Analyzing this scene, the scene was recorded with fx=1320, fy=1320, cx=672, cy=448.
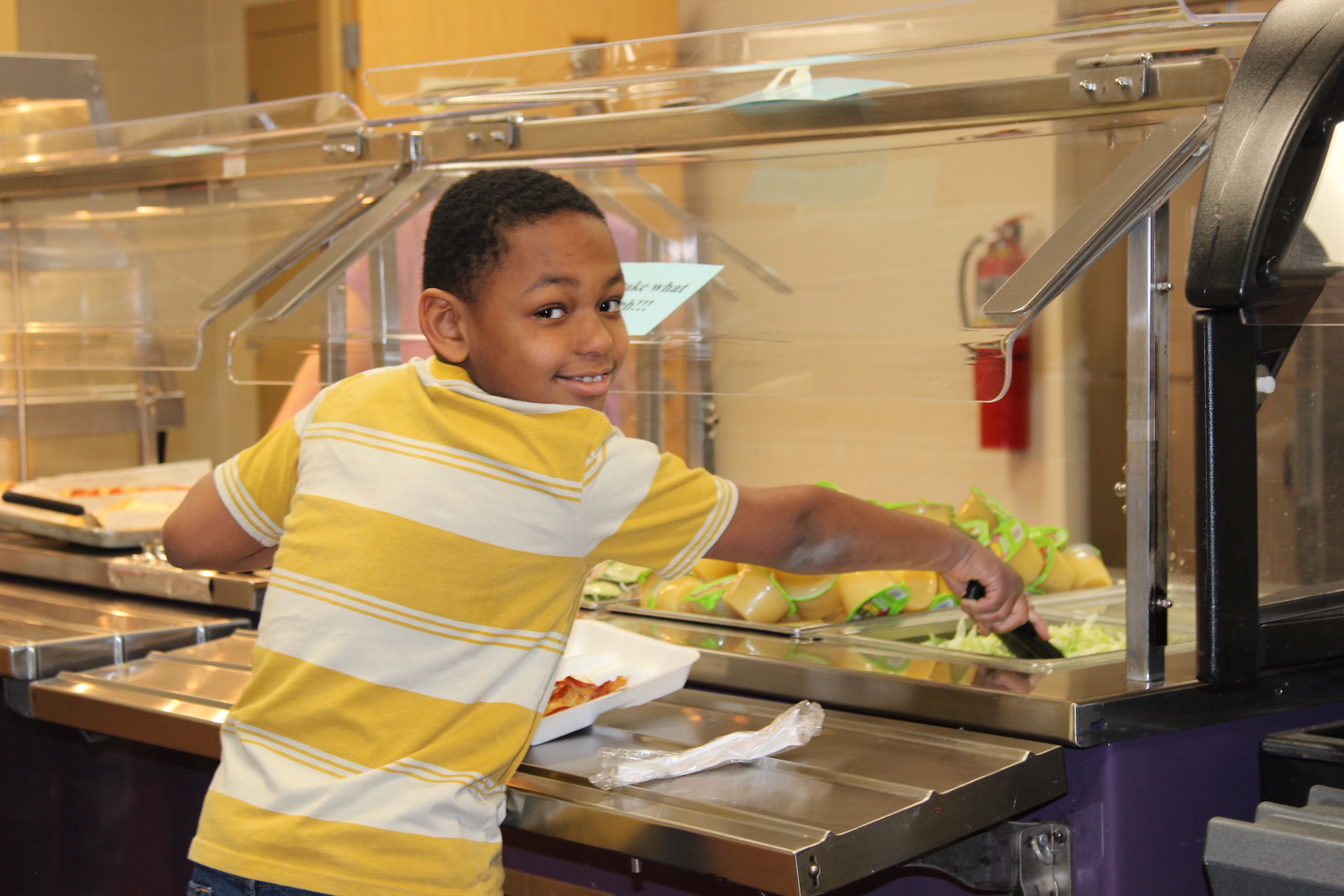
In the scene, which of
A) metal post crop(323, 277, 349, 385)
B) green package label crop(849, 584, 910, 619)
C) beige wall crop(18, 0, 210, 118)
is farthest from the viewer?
beige wall crop(18, 0, 210, 118)

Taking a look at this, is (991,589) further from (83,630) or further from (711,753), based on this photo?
(83,630)

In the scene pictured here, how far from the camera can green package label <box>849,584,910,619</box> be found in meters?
1.65

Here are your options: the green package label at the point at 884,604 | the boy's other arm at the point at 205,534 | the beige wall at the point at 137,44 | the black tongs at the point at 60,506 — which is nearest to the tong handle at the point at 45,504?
the black tongs at the point at 60,506

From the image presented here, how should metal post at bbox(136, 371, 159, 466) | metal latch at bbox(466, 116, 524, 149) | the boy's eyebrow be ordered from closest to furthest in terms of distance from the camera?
the boy's eyebrow, metal latch at bbox(466, 116, 524, 149), metal post at bbox(136, 371, 159, 466)

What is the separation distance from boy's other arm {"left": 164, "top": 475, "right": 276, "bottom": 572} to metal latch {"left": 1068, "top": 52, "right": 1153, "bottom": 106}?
99 centimetres

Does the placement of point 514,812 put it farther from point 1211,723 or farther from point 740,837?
point 1211,723

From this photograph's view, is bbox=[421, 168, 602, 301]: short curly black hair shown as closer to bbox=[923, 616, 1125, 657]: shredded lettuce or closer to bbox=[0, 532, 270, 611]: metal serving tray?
bbox=[923, 616, 1125, 657]: shredded lettuce

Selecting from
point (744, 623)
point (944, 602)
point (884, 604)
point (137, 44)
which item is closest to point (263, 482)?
point (744, 623)

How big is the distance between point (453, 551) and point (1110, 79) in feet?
2.82

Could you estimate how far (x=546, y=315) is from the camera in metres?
1.17

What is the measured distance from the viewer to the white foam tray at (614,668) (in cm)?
132

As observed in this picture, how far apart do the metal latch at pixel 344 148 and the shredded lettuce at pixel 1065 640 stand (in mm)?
1162

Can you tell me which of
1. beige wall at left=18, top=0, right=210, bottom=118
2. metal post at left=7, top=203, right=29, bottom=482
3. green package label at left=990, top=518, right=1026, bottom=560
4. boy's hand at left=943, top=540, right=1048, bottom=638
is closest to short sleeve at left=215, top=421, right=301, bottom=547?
boy's hand at left=943, top=540, right=1048, bottom=638

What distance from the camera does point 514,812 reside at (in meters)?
1.21
